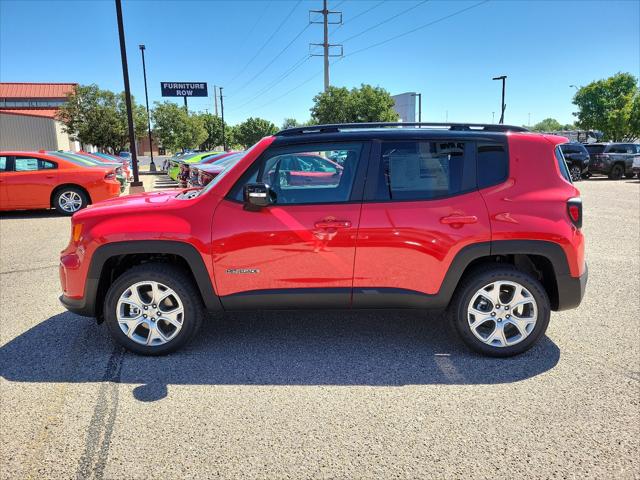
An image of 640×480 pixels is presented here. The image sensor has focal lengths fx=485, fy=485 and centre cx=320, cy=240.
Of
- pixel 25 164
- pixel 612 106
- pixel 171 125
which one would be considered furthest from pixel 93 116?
pixel 612 106

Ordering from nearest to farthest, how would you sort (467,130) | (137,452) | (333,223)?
(137,452)
(333,223)
(467,130)

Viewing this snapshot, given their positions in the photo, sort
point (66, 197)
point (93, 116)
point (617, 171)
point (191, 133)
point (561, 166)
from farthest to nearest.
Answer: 1. point (191, 133)
2. point (93, 116)
3. point (617, 171)
4. point (66, 197)
5. point (561, 166)

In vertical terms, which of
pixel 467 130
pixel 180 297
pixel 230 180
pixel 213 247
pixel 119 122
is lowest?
pixel 180 297

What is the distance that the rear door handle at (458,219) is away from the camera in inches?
141

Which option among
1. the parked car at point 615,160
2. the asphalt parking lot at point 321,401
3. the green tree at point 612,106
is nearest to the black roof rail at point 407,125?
the asphalt parking lot at point 321,401

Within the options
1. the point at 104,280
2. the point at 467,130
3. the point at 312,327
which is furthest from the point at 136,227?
the point at 467,130

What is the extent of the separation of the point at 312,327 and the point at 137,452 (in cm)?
202

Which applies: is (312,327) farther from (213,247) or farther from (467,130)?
(467,130)

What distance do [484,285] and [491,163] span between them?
0.93 m

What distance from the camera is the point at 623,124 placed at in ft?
153

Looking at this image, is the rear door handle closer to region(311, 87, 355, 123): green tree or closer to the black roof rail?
the black roof rail

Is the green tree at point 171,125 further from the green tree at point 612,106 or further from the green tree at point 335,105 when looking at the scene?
the green tree at point 612,106

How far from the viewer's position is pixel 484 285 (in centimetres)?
367

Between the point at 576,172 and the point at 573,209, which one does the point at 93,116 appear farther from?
the point at 573,209
